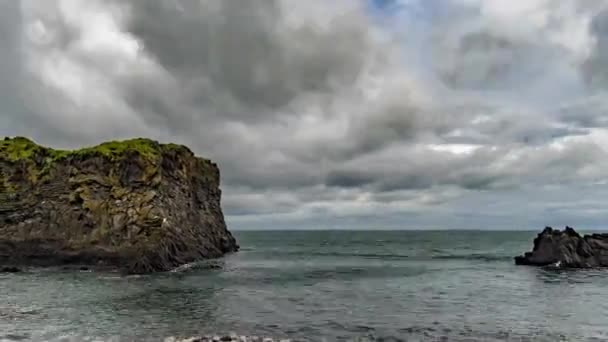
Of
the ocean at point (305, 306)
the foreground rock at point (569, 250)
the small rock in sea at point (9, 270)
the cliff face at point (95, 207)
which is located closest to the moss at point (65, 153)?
the cliff face at point (95, 207)

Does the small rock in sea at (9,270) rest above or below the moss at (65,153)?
below

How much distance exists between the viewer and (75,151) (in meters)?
87.8

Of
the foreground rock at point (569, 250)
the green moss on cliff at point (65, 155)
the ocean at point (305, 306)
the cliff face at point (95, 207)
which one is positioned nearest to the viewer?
the ocean at point (305, 306)

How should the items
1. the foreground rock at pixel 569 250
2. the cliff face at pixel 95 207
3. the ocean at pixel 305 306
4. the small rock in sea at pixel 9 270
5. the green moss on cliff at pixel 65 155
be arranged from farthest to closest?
the foreground rock at pixel 569 250 → the green moss on cliff at pixel 65 155 → the cliff face at pixel 95 207 → the small rock in sea at pixel 9 270 → the ocean at pixel 305 306

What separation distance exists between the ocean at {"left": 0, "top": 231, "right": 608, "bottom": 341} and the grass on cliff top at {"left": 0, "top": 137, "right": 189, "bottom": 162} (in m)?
22.3

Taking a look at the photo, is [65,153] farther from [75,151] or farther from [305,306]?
[305,306]

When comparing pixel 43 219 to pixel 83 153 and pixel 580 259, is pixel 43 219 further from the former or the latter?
pixel 580 259

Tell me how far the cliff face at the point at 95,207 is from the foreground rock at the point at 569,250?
214ft

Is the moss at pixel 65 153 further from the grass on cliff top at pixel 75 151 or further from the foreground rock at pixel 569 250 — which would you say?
the foreground rock at pixel 569 250

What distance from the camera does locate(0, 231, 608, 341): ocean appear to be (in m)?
36.7

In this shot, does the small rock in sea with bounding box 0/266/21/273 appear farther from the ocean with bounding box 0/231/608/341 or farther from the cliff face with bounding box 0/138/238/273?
the cliff face with bounding box 0/138/238/273

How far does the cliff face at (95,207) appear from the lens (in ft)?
254

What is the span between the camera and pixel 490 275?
3115 inches

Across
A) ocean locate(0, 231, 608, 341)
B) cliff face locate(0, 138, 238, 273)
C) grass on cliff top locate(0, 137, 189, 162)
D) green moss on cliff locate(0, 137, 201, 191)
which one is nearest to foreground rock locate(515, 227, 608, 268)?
ocean locate(0, 231, 608, 341)
